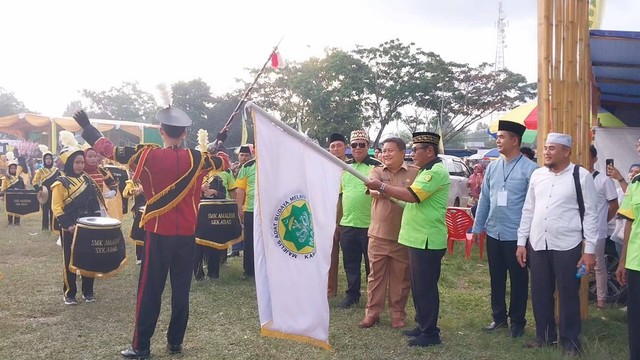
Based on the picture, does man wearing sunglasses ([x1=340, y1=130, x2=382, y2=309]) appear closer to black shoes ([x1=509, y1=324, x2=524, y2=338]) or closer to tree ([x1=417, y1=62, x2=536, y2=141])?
black shoes ([x1=509, y1=324, x2=524, y2=338])

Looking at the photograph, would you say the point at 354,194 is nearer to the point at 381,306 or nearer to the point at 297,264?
the point at 381,306

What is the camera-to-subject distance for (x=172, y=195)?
14.6 feet

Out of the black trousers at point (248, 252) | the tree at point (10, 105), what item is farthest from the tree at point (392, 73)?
the tree at point (10, 105)

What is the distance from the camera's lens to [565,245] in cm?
414

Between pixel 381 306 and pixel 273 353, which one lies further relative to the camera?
pixel 381 306

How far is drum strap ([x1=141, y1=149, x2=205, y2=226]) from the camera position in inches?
173

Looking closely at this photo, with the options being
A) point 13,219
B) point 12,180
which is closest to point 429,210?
point 13,219

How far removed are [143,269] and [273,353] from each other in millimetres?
1274

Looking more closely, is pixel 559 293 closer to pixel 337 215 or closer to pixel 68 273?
pixel 337 215

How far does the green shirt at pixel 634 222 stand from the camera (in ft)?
11.8

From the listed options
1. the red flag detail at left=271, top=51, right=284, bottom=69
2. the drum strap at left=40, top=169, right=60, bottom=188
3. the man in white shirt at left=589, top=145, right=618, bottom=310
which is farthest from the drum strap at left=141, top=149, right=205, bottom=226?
the drum strap at left=40, top=169, right=60, bottom=188

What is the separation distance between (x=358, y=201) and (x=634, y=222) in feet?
9.16

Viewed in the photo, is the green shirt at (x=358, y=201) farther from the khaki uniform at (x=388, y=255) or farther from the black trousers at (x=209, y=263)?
the black trousers at (x=209, y=263)

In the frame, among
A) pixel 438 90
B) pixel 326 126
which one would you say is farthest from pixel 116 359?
pixel 438 90
